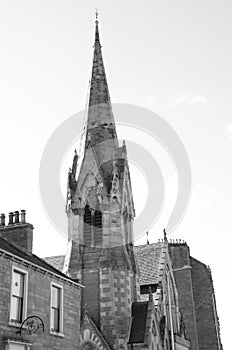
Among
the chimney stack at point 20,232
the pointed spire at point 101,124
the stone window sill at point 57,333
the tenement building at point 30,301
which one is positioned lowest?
the stone window sill at point 57,333

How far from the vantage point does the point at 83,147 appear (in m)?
37.7

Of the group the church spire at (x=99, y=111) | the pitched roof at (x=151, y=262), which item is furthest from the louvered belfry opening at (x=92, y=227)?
the church spire at (x=99, y=111)

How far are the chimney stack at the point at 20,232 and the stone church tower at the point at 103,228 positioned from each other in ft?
31.4

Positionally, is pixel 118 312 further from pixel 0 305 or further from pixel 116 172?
pixel 0 305

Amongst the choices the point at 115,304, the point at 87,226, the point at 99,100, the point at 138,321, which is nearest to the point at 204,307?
the point at 138,321

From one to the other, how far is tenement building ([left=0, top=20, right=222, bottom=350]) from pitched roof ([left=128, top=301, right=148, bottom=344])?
0.07 meters

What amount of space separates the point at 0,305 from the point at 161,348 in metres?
17.2

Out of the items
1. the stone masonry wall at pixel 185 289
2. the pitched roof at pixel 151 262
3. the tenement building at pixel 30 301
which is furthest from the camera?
the stone masonry wall at pixel 185 289

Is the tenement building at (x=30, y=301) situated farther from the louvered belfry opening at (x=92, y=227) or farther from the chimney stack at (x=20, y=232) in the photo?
the louvered belfry opening at (x=92, y=227)

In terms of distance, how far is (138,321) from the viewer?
29.9m

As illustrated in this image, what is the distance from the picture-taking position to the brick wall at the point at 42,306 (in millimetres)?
16859

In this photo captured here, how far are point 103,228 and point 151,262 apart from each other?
22.4ft

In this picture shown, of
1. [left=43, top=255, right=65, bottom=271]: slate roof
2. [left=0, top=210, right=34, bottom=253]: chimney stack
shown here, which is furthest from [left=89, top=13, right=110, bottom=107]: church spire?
[left=0, top=210, right=34, bottom=253]: chimney stack

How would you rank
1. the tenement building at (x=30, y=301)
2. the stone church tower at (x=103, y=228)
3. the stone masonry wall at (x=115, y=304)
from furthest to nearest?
the stone church tower at (x=103, y=228) < the stone masonry wall at (x=115, y=304) < the tenement building at (x=30, y=301)
